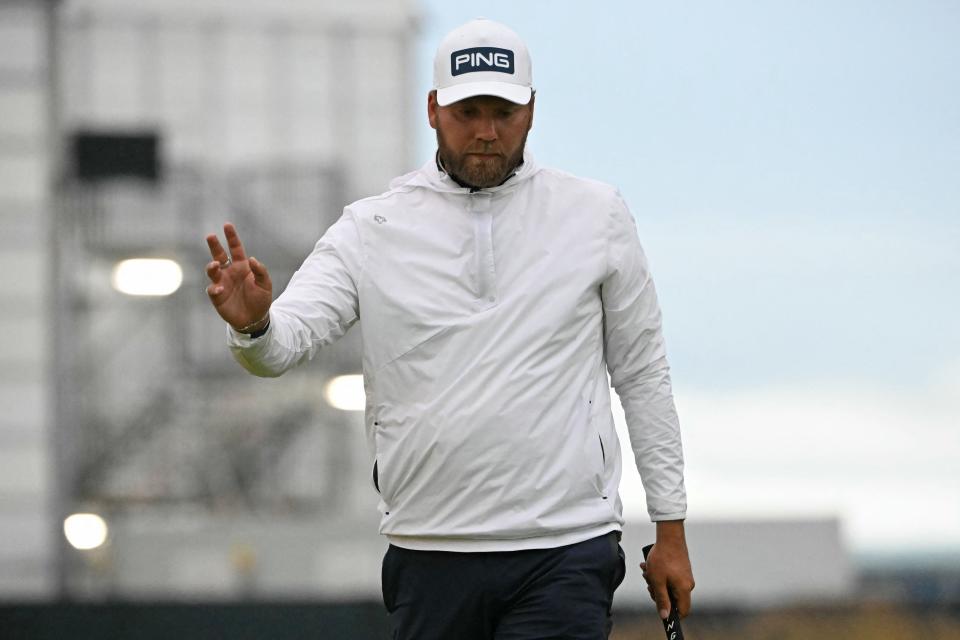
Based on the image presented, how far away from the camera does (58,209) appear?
10.8 m

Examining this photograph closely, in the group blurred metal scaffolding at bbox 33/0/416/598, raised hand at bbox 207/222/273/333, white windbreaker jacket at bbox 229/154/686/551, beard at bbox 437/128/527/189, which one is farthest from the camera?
blurred metal scaffolding at bbox 33/0/416/598

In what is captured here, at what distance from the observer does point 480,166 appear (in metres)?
2.87

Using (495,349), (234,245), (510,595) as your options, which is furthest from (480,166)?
(510,595)

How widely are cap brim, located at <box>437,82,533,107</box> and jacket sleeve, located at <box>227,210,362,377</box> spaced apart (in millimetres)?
283

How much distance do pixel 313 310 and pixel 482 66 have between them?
0.50 metres

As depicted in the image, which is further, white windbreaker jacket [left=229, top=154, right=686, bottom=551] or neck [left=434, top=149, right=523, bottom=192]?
neck [left=434, top=149, right=523, bottom=192]

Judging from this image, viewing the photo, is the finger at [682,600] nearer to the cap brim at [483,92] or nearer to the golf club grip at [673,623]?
the golf club grip at [673,623]

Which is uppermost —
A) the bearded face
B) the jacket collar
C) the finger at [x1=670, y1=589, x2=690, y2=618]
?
the bearded face

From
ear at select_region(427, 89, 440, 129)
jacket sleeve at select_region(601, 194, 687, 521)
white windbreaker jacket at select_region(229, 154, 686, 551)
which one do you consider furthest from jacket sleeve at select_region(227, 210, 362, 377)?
jacket sleeve at select_region(601, 194, 687, 521)

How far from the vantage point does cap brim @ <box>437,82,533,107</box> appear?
282 centimetres

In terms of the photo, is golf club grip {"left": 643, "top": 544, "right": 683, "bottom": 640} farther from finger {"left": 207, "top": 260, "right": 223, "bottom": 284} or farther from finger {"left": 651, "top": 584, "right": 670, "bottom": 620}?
finger {"left": 207, "top": 260, "right": 223, "bottom": 284}

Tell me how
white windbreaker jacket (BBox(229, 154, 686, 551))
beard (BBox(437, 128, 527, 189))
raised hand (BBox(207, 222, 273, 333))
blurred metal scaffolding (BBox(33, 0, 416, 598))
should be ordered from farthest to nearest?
blurred metal scaffolding (BBox(33, 0, 416, 598)) < beard (BBox(437, 128, 527, 189)) < white windbreaker jacket (BBox(229, 154, 686, 551)) < raised hand (BBox(207, 222, 273, 333))

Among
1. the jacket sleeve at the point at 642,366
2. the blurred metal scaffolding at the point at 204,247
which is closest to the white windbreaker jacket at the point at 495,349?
the jacket sleeve at the point at 642,366

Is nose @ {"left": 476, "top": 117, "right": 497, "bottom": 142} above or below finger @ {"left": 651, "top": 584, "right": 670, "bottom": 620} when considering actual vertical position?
above
